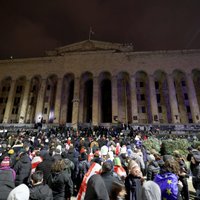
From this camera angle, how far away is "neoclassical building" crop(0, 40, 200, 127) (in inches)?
1270

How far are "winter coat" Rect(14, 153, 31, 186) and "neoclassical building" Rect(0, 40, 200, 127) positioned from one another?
26.1 meters

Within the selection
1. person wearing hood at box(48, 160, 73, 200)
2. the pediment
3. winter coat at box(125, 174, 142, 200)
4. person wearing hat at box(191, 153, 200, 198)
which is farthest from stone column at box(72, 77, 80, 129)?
winter coat at box(125, 174, 142, 200)

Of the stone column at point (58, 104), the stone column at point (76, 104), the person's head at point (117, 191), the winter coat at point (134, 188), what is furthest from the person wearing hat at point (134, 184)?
the stone column at point (58, 104)

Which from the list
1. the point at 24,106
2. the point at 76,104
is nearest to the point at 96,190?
the point at 76,104

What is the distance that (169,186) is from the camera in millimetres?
2990

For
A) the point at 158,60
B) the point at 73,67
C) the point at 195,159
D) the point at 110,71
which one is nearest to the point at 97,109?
the point at 110,71

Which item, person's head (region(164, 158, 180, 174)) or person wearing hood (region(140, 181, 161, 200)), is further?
person's head (region(164, 158, 180, 174))

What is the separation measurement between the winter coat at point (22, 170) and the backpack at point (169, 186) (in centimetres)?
352

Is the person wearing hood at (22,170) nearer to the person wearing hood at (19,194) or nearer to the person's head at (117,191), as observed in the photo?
the person wearing hood at (19,194)

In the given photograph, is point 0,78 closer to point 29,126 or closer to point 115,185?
point 29,126

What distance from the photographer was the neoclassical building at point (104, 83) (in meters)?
32.2

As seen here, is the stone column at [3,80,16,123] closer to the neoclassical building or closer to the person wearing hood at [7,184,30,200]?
the neoclassical building

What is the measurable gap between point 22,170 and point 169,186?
3.77 meters

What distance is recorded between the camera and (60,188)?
3.62 meters
